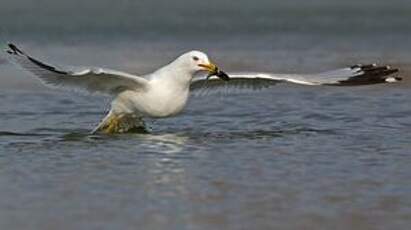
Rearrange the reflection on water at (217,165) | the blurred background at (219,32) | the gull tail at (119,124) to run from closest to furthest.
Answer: the reflection on water at (217,165)
the gull tail at (119,124)
the blurred background at (219,32)

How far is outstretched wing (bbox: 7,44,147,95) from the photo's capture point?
1135 cm

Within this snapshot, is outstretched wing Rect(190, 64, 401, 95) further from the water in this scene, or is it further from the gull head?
the gull head

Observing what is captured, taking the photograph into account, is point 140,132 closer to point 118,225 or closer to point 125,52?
point 118,225

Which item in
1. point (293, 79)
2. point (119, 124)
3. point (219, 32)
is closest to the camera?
point (119, 124)

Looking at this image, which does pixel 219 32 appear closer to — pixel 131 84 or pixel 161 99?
pixel 131 84

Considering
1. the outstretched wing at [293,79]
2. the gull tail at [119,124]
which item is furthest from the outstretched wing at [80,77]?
the outstretched wing at [293,79]

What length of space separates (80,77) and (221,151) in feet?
5.27

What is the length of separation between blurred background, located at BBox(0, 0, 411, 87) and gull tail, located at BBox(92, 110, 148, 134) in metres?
3.93

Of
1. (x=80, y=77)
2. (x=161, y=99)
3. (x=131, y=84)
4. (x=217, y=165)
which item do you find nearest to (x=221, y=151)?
(x=217, y=165)

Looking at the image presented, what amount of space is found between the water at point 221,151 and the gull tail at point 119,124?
228 millimetres

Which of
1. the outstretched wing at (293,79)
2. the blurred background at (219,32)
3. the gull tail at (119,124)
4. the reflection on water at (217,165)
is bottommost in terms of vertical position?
the reflection on water at (217,165)

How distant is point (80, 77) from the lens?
11703 mm

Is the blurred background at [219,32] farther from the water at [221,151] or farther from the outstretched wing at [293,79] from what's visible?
the outstretched wing at [293,79]

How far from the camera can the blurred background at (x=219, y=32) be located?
19.2m
